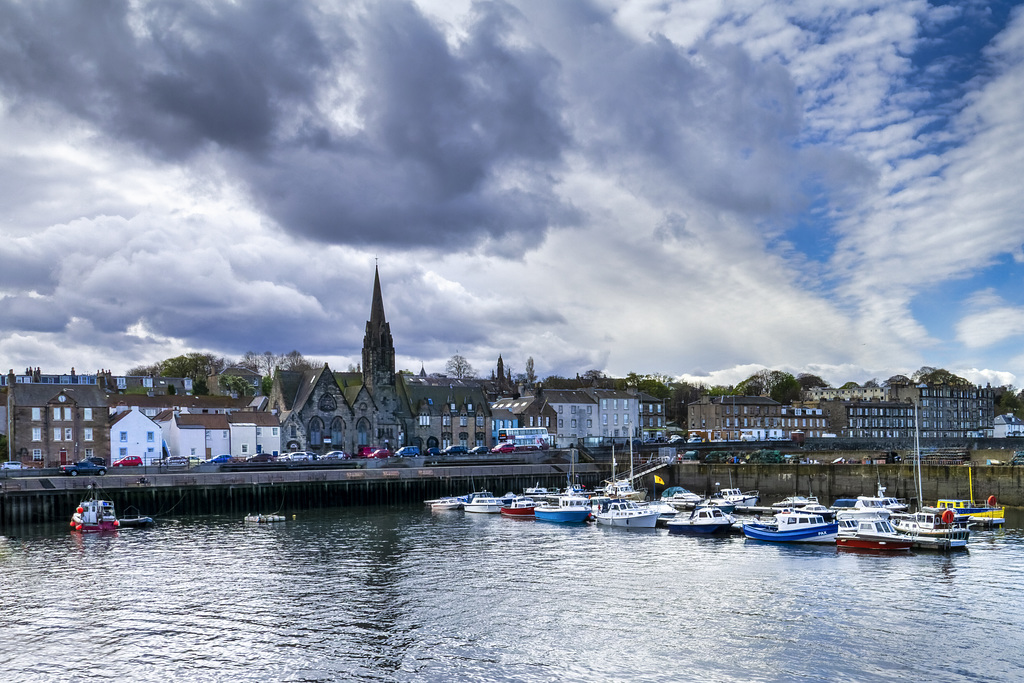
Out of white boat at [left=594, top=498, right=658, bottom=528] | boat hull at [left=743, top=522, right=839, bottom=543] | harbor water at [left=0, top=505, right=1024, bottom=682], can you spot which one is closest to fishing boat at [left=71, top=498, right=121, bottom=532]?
harbor water at [left=0, top=505, right=1024, bottom=682]

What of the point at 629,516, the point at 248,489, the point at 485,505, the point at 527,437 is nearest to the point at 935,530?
the point at 629,516

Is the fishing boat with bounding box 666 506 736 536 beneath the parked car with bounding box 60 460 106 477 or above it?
beneath

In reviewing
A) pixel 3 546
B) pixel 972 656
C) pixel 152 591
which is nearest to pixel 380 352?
pixel 3 546

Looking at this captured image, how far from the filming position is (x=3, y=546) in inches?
2044

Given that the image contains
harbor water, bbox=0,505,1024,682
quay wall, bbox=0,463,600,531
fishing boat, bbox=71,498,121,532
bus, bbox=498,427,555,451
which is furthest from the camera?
bus, bbox=498,427,555,451

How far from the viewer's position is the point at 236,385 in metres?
144

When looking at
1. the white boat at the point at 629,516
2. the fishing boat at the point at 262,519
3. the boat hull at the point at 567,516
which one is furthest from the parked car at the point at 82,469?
the white boat at the point at 629,516

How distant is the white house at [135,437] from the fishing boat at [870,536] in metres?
70.1

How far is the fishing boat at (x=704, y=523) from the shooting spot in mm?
56719

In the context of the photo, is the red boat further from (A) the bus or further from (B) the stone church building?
(B) the stone church building

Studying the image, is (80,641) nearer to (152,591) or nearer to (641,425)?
(152,591)

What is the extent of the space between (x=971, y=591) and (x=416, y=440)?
87.8m

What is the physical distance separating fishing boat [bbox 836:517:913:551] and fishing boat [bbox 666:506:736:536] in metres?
9.22

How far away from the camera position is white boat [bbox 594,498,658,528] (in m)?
60.2
